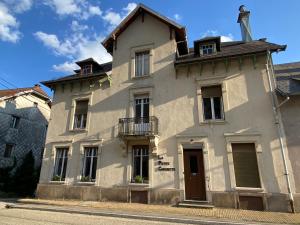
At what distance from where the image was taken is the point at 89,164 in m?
13.3

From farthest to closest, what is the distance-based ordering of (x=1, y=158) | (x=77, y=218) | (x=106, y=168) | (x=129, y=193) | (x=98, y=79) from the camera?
(x=1, y=158) < (x=98, y=79) < (x=106, y=168) < (x=129, y=193) < (x=77, y=218)

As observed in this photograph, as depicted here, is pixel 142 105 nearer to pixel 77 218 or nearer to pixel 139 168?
pixel 139 168

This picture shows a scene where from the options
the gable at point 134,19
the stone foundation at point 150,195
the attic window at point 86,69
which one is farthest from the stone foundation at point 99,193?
the gable at point 134,19

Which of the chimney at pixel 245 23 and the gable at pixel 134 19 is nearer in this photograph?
the gable at pixel 134 19

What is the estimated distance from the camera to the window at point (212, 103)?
1195cm

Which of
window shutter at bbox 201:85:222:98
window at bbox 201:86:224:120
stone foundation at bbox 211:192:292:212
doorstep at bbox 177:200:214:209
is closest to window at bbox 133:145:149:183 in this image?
doorstep at bbox 177:200:214:209

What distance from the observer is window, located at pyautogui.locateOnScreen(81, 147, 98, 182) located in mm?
12961

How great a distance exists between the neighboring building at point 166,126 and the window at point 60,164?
64mm

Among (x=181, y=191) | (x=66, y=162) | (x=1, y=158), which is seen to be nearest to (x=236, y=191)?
(x=181, y=191)

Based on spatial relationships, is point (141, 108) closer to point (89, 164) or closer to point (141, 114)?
point (141, 114)

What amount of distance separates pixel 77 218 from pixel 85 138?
6.04 m

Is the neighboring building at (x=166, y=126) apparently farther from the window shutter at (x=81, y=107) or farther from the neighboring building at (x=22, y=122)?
the neighboring building at (x=22, y=122)

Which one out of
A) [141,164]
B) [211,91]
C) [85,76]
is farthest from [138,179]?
[85,76]

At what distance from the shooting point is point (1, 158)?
19547 millimetres
